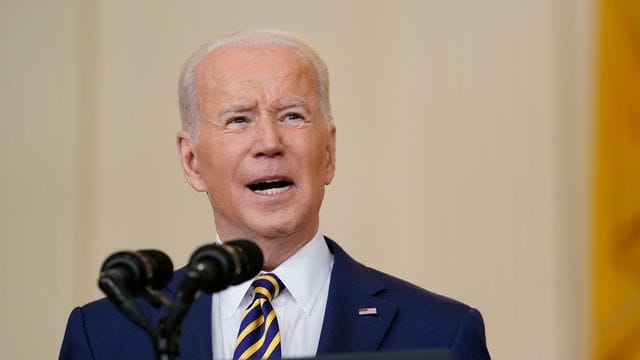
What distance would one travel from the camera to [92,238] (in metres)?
4.95

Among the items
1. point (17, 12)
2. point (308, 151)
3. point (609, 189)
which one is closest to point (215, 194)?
point (308, 151)

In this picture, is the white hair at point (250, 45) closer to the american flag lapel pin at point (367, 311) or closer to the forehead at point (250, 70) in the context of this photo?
the forehead at point (250, 70)

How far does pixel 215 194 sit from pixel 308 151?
0.23 metres

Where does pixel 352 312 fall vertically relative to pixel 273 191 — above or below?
below

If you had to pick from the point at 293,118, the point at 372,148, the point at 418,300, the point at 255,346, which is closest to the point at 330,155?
the point at 293,118

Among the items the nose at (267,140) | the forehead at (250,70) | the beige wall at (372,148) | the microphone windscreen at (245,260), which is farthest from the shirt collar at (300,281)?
the beige wall at (372,148)

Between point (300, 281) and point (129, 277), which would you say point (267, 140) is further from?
point (129, 277)

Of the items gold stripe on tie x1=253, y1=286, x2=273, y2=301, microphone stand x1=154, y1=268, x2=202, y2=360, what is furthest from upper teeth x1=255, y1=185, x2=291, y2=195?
microphone stand x1=154, y1=268, x2=202, y2=360

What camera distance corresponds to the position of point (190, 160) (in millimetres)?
3301

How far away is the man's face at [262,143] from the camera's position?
309cm

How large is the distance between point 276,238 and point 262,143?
0.22 metres

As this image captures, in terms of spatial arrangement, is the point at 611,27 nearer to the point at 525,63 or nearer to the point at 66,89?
the point at 525,63

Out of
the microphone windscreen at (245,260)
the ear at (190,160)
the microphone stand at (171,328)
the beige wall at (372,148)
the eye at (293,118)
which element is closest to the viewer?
the microphone stand at (171,328)

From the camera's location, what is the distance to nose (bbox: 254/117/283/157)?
10.0 feet
